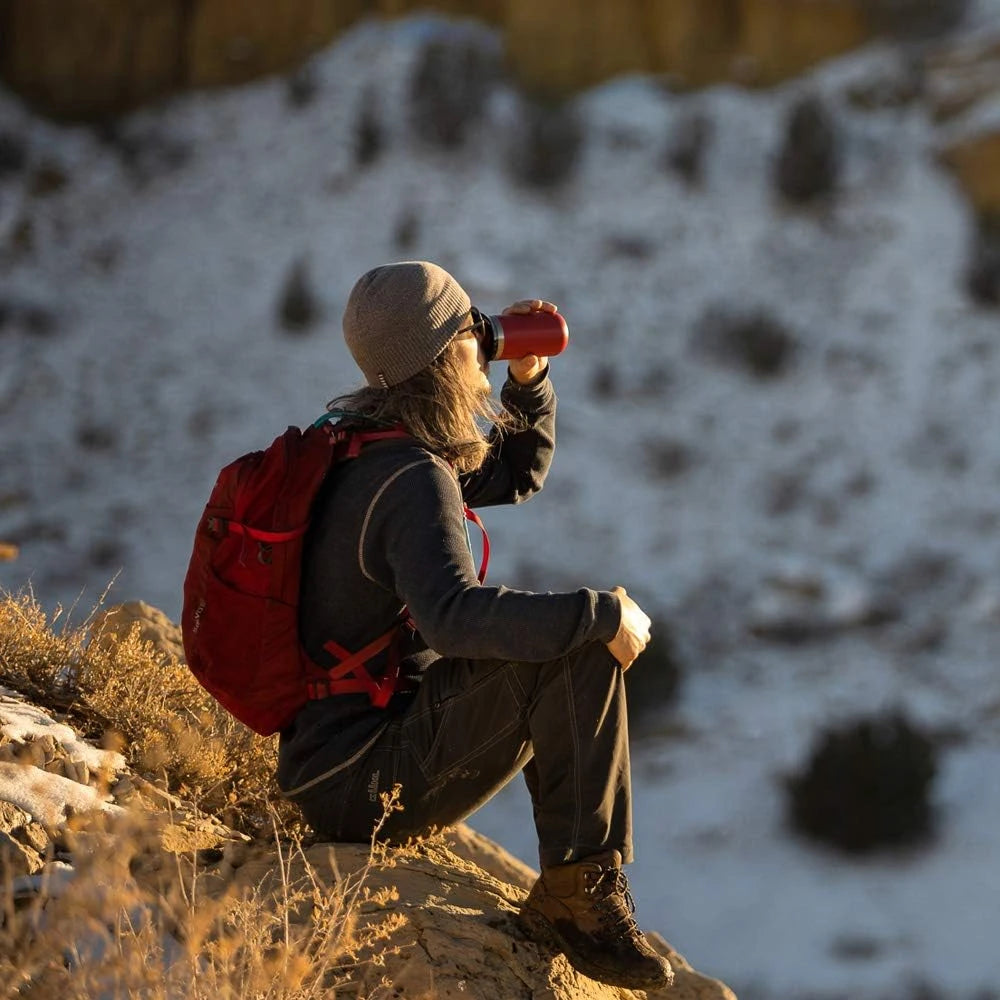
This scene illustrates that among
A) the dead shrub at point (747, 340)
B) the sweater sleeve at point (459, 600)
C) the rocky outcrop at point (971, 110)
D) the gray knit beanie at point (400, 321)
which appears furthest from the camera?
the rocky outcrop at point (971, 110)

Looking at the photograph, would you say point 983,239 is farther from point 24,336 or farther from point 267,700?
point 267,700

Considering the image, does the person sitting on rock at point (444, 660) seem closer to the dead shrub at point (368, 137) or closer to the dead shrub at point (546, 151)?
the dead shrub at point (546, 151)

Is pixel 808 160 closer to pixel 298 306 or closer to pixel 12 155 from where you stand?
pixel 298 306

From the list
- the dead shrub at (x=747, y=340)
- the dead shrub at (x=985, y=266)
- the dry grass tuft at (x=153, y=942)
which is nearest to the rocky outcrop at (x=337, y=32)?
the dead shrub at (x=985, y=266)

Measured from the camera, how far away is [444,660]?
2.57m

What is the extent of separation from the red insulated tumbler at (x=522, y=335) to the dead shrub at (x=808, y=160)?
949 cm

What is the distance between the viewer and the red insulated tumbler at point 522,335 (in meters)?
2.74

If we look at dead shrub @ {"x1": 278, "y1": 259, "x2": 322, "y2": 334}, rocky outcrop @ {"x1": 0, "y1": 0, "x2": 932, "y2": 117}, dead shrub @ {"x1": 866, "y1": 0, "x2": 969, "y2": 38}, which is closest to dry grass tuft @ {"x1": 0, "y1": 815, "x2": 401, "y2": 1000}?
dead shrub @ {"x1": 278, "y1": 259, "x2": 322, "y2": 334}

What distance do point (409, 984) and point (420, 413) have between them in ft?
3.32


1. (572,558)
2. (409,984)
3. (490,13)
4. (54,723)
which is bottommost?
(409,984)

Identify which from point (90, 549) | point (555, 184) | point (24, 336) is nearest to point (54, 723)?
point (90, 549)

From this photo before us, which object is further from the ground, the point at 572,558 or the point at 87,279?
the point at 87,279

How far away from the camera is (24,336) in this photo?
35.6 ft

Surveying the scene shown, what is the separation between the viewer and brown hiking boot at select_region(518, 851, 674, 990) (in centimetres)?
239
